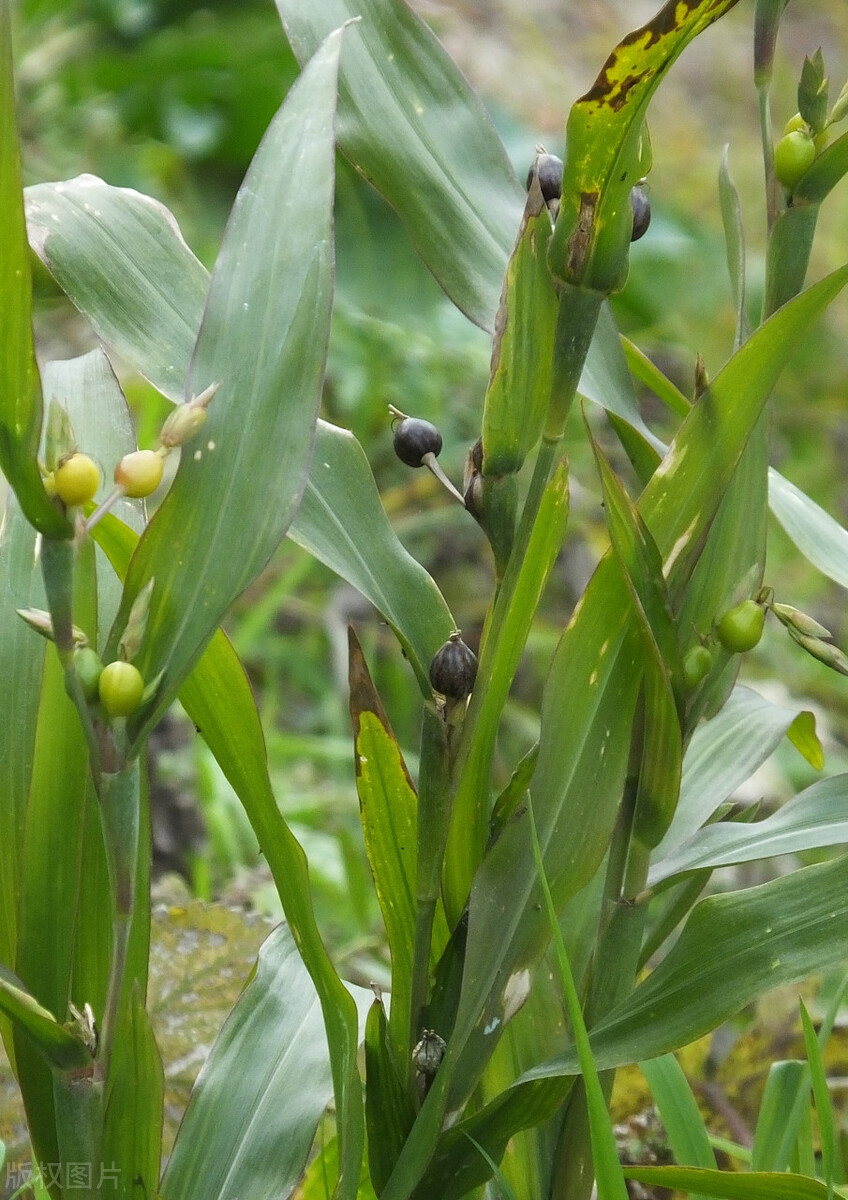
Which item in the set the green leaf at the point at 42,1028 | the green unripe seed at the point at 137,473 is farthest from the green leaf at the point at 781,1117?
the green unripe seed at the point at 137,473

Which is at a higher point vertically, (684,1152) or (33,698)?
(33,698)

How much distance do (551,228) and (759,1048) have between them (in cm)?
62

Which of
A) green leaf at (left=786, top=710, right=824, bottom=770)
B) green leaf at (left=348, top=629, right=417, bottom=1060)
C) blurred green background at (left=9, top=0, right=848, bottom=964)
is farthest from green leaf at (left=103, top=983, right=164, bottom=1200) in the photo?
blurred green background at (left=9, top=0, right=848, bottom=964)

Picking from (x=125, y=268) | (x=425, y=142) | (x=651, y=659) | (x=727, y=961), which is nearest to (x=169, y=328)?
(x=125, y=268)

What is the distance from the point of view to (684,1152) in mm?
594

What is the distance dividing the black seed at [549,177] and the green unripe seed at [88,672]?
248mm

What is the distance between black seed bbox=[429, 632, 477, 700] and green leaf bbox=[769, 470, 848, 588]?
22cm

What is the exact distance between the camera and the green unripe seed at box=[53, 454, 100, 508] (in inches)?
14.3

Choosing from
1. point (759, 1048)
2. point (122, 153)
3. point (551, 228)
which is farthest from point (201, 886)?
point (122, 153)

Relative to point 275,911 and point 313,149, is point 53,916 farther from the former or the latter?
point 275,911

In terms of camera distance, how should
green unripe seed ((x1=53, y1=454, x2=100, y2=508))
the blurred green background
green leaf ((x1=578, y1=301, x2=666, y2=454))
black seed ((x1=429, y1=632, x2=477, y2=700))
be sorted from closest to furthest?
green unripe seed ((x1=53, y1=454, x2=100, y2=508))
black seed ((x1=429, y1=632, x2=477, y2=700))
green leaf ((x1=578, y1=301, x2=666, y2=454))
the blurred green background

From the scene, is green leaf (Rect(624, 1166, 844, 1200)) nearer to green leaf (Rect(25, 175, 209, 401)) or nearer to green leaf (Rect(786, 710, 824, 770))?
green leaf (Rect(786, 710, 824, 770))

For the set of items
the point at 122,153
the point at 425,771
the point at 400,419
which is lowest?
Result: the point at 425,771

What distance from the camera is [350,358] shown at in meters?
2.12
